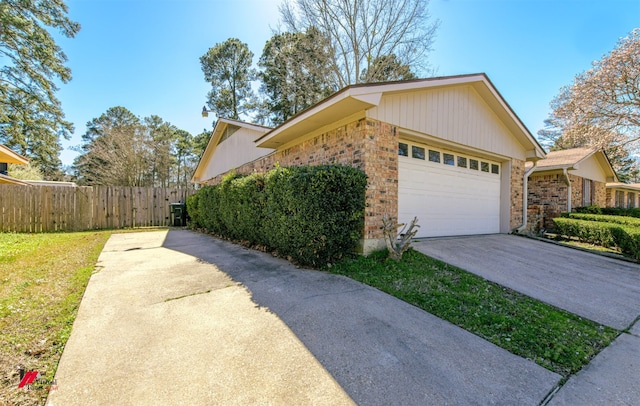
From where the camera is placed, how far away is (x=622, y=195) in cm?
1817

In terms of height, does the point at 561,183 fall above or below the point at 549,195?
above

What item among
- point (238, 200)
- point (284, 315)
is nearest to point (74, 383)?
point (284, 315)

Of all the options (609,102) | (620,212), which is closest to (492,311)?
(620,212)

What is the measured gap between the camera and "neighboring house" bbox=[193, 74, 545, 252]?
521 centimetres

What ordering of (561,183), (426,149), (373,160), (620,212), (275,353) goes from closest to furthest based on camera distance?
1. (275,353)
2. (373,160)
3. (426,149)
4. (561,183)
5. (620,212)

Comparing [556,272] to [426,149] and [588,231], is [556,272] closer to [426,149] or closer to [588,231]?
[426,149]

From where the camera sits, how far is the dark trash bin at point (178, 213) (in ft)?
41.7

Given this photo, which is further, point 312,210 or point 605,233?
point 605,233

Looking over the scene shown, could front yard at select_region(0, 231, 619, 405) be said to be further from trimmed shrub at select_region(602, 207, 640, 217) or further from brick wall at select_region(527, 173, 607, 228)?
trimmed shrub at select_region(602, 207, 640, 217)

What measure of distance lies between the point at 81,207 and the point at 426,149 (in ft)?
42.5

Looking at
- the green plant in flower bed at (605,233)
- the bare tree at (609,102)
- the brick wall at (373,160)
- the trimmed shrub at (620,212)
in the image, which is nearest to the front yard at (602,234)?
the green plant in flower bed at (605,233)

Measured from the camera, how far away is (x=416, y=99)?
604 cm

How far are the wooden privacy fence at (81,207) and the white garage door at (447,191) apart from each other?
11.3m

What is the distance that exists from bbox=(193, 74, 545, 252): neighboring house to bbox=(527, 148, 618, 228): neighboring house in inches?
82.1
